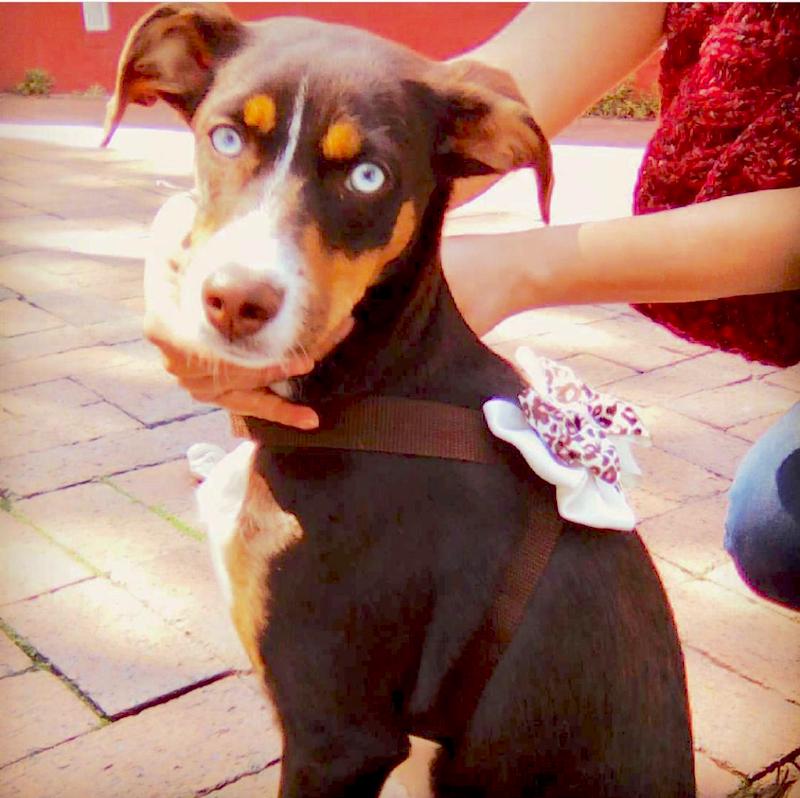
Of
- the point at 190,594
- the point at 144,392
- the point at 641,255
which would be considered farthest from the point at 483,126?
the point at 144,392

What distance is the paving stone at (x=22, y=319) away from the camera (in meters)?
3.95

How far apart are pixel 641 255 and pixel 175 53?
89 cm

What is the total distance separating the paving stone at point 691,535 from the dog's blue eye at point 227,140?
165 centimetres

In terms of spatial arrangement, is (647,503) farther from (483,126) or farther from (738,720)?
(483,126)

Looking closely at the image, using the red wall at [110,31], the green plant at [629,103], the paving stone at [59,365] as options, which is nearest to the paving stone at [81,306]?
the paving stone at [59,365]

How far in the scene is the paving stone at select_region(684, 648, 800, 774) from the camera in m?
2.08

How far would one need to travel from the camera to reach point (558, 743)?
5.00 ft

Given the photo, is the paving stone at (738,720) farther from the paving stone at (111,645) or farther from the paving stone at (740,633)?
the paving stone at (111,645)

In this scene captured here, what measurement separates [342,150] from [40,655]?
4.32ft

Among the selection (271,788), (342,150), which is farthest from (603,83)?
(271,788)

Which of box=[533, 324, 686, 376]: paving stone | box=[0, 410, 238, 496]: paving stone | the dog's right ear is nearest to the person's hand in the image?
the dog's right ear

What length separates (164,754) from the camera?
195 cm

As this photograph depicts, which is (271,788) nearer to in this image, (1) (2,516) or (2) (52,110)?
(1) (2,516)

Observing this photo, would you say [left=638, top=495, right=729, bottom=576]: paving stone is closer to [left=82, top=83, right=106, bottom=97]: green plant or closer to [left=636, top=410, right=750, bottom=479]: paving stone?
[left=636, top=410, right=750, bottom=479]: paving stone
